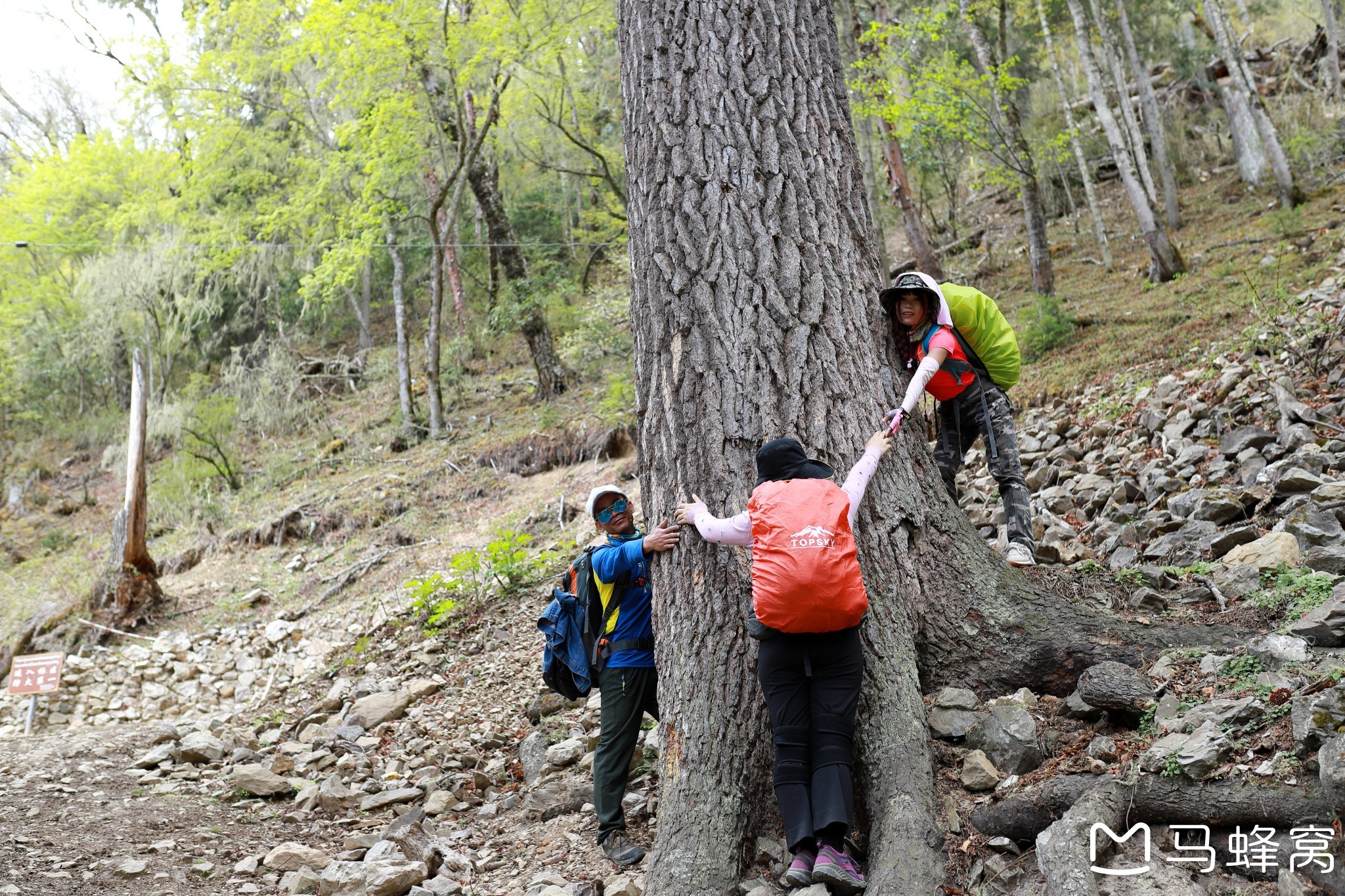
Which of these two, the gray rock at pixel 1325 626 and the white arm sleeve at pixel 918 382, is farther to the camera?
the white arm sleeve at pixel 918 382

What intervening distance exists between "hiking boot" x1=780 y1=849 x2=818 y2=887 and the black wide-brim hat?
1.29m

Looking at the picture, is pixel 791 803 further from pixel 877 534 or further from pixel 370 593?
pixel 370 593

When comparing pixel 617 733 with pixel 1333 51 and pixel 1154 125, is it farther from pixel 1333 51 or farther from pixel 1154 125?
pixel 1333 51

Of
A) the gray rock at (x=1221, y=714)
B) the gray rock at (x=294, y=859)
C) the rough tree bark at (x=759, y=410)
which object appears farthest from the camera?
the gray rock at (x=294, y=859)

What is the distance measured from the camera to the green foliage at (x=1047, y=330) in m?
9.95

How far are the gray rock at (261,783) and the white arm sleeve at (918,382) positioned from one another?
425 cm

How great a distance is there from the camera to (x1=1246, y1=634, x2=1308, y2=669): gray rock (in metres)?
2.84

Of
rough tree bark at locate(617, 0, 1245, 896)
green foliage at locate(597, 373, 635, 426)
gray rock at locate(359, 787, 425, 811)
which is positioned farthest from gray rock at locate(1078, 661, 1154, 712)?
green foliage at locate(597, 373, 635, 426)

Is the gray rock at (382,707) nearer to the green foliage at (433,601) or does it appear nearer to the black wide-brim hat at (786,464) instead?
the green foliage at (433,601)

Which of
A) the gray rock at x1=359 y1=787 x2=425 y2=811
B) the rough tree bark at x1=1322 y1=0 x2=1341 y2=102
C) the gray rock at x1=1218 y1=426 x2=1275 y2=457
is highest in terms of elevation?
the rough tree bark at x1=1322 y1=0 x2=1341 y2=102

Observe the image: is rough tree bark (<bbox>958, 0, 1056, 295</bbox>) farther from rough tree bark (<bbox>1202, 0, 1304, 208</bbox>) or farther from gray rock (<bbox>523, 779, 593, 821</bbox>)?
gray rock (<bbox>523, 779, 593, 821</bbox>)

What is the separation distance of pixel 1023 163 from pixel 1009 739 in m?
10.8

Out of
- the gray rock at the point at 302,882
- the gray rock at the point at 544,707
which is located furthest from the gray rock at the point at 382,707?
the gray rock at the point at 302,882

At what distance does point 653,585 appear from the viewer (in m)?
3.58
